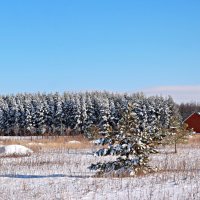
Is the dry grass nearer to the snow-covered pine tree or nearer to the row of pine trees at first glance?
the snow-covered pine tree

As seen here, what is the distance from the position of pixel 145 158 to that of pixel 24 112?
79.3 m

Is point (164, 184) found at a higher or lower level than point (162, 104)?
lower

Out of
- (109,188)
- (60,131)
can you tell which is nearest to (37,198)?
(109,188)

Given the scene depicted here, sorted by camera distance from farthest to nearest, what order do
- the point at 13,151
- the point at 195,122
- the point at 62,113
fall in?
the point at 62,113, the point at 195,122, the point at 13,151

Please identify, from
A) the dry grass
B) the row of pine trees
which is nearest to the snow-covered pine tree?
the dry grass

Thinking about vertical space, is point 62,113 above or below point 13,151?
above

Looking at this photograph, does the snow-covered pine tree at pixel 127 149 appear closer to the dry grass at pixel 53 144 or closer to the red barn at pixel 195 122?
the dry grass at pixel 53 144

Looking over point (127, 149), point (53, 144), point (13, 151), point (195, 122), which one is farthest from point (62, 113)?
point (127, 149)

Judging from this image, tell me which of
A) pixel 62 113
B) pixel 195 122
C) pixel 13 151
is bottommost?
pixel 13 151

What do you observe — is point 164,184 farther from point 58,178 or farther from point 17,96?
point 17,96

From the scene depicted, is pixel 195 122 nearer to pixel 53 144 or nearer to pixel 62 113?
pixel 62 113

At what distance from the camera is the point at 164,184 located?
10898mm

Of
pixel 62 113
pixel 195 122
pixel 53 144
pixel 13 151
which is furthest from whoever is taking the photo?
pixel 62 113

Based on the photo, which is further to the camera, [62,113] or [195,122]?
[62,113]
